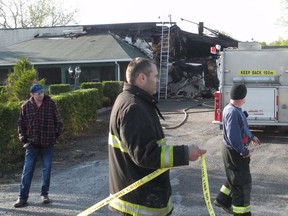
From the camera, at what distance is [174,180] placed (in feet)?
25.1

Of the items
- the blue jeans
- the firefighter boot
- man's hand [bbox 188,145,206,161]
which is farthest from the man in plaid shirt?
man's hand [bbox 188,145,206,161]

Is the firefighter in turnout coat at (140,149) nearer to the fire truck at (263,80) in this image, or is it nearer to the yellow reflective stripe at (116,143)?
the yellow reflective stripe at (116,143)

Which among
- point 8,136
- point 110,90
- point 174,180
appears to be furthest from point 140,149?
point 110,90

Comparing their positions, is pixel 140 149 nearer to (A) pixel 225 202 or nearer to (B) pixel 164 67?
(A) pixel 225 202

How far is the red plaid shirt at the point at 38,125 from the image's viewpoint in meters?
6.45

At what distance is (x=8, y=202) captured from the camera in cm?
659

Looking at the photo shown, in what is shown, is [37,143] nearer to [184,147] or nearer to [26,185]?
[26,185]

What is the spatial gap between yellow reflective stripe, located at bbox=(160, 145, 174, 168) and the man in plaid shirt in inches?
148

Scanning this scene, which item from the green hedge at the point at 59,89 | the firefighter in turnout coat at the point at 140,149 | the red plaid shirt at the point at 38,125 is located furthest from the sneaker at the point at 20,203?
the green hedge at the point at 59,89

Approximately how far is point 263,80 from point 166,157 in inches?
376

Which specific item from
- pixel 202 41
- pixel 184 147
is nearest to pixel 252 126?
pixel 184 147

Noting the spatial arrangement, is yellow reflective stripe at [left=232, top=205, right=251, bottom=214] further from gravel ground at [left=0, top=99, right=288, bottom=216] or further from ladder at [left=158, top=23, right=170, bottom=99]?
ladder at [left=158, top=23, right=170, bottom=99]

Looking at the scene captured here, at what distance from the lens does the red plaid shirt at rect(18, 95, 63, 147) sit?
6.45 meters

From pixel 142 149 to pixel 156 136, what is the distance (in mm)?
172
